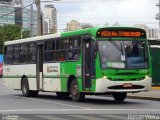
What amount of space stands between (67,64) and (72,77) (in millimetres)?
643

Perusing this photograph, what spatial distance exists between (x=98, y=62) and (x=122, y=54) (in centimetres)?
99

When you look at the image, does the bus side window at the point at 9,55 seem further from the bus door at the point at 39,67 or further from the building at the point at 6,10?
the building at the point at 6,10

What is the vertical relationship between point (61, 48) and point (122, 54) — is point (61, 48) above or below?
above

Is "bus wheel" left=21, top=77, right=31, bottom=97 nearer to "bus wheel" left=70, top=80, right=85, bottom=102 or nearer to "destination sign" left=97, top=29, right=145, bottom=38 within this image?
"bus wheel" left=70, top=80, right=85, bottom=102

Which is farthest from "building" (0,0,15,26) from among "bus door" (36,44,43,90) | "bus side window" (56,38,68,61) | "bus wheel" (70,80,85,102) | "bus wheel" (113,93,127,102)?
"bus wheel" (70,80,85,102)

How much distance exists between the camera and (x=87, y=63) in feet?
73.5

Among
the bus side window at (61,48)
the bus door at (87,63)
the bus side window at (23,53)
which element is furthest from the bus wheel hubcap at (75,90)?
the bus side window at (23,53)

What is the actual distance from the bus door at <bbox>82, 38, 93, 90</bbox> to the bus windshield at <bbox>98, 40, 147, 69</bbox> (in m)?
0.68

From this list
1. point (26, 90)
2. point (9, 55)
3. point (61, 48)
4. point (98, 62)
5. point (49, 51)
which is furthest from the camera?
point (9, 55)

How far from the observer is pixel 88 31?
22.5m

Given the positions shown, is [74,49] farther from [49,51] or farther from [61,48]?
[49,51]

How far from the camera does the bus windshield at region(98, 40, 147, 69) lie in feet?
70.9

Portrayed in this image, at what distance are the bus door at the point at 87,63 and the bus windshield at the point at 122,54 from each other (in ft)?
2.24

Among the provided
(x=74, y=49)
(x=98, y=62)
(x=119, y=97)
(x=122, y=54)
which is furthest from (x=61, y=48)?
(x=122, y=54)
